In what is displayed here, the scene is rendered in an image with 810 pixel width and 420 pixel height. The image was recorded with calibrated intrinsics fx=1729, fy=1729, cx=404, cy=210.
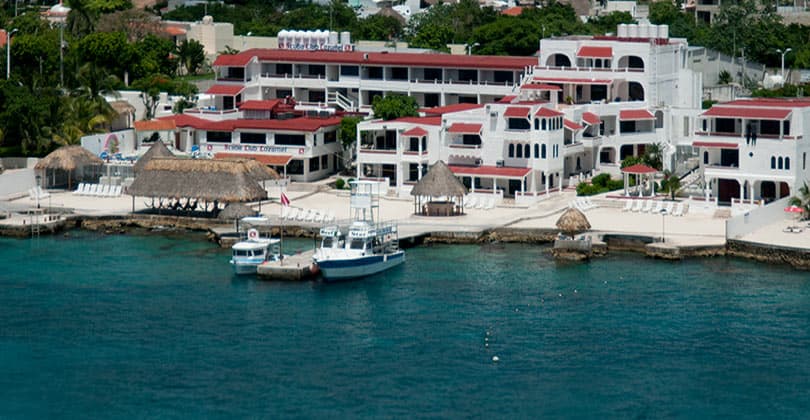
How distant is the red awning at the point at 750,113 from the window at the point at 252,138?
88.1ft

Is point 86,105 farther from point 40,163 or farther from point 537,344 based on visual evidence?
point 537,344

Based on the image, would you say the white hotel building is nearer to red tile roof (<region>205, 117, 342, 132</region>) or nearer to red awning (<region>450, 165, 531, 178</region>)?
red awning (<region>450, 165, 531, 178</region>)

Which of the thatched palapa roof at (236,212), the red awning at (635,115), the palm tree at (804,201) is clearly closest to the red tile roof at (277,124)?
the thatched palapa roof at (236,212)

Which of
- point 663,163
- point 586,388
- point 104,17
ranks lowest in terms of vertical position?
point 586,388

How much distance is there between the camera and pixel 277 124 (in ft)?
337

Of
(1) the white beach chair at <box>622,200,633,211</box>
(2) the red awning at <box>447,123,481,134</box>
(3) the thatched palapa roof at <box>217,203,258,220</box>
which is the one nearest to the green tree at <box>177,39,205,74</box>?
(2) the red awning at <box>447,123,481,134</box>

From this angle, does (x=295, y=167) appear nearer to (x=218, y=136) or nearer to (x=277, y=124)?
(x=277, y=124)

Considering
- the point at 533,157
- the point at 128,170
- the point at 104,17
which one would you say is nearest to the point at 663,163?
the point at 533,157

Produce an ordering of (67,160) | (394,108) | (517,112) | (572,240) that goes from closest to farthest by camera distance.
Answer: (572,240) → (517,112) → (67,160) → (394,108)

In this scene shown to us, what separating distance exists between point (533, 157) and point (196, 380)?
3673 centimetres

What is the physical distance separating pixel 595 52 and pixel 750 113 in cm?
1787

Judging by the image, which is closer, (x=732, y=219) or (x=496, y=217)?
(x=732, y=219)

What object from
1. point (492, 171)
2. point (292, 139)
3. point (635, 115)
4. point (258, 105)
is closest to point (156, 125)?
point (258, 105)

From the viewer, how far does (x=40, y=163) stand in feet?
323
